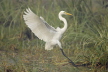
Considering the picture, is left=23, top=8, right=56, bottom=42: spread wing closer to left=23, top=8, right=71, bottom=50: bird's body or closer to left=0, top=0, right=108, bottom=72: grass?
left=23, top=8, right=71, bottom=50: bird's body

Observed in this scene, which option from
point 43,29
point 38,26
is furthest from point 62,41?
point 38,26

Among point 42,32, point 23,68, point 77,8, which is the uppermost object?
point 77,8

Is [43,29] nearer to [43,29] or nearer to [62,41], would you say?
[43,29]

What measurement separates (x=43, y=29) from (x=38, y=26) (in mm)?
143

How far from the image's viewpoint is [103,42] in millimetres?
4992

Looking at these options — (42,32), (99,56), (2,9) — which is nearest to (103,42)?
(99,56)

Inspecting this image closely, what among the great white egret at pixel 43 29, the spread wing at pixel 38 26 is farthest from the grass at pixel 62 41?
the spread wing at pixel 38 26

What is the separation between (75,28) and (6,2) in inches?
102

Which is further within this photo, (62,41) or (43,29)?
(62,41)

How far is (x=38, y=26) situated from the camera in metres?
5.48

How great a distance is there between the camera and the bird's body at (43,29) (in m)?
5.30

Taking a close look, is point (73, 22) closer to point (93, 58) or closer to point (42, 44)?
point (42, 44)

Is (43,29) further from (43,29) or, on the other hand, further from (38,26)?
(38,26)

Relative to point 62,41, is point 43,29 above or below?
above
